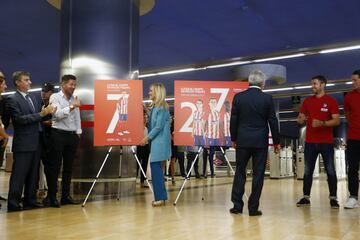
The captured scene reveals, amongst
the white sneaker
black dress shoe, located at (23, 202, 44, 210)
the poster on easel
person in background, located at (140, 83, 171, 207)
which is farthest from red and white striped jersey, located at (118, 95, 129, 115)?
the white sneaker

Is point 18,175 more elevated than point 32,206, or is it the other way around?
point 18,175

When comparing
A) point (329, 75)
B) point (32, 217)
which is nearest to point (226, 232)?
point (32, 217)

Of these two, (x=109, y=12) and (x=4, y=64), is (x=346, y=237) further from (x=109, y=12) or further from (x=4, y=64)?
(x=4, y=64)

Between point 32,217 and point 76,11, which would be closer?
point 32,217

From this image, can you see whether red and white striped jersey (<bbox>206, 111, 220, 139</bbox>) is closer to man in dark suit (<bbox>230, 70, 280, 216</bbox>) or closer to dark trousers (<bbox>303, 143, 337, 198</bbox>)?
man in dark suit (<bbox>230, 70, 280, 216</bbox>)

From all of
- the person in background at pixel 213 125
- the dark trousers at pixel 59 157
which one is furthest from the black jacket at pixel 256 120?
the dark trousers at pixel 59 157

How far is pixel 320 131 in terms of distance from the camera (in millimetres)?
4984

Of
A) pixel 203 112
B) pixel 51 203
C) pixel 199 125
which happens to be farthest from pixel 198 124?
pixel 51 203

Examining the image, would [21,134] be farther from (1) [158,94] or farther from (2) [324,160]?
(2) [324,160]

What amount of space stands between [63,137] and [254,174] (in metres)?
2.34

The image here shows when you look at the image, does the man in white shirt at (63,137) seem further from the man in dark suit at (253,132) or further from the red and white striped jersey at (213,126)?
the man in dark suit at (253,132)

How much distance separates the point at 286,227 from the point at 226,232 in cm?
58

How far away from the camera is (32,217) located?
4.06m

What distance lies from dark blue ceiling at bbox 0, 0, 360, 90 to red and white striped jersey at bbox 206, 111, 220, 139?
4.22m
